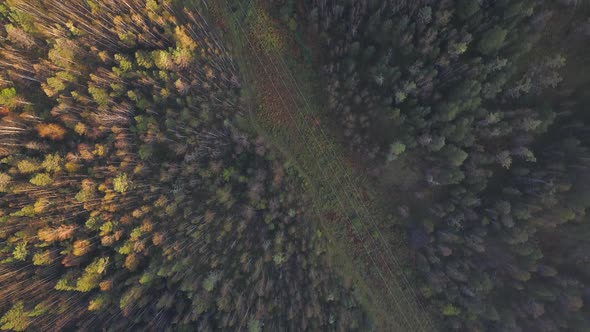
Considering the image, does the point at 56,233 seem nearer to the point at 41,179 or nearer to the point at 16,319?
the point at 41,179

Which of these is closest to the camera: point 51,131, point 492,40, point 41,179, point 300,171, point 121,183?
point 492,40

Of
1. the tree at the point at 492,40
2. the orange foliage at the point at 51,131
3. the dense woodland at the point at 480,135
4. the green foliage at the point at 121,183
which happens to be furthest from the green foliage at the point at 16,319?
the tree at the point at 492,40

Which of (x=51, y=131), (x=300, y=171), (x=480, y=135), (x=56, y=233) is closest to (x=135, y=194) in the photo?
(x=56, y=233)

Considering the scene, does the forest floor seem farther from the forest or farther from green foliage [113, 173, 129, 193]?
green foliage [113, 173, 129, 193]

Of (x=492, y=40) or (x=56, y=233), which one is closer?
(x=492, y=40)

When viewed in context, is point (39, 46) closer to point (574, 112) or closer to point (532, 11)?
point (532, 11)

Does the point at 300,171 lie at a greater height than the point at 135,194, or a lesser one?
lesser

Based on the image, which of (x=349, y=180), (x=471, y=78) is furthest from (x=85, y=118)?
(x=471, y=78)
